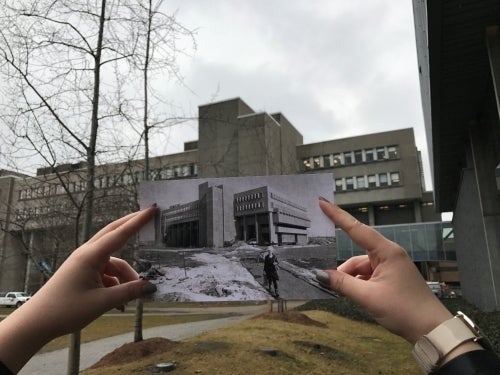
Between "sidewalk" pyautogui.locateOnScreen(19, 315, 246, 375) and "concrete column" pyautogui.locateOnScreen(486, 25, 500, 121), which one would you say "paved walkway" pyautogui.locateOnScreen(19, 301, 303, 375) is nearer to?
"sidewalk" pyautogui.locateOnScreen(19, 315, 246, 375)

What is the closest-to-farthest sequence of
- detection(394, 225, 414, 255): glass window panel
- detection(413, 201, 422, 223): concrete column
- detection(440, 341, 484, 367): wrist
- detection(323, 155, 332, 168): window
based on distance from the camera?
detection(440, 341, 484, 367): wrist
detection(394, 225, 414, 255): glass window panel
detection(413, 201, 422, 223): concrete column
detection(323, 155, 332, 168): window

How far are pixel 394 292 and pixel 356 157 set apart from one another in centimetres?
6271

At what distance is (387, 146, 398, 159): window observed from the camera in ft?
199

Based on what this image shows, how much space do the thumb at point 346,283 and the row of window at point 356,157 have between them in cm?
5863

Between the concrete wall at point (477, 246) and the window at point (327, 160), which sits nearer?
the concrete wall at point (477, 246)

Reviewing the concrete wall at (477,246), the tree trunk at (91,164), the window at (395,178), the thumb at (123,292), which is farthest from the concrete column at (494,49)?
the window at (395,178)

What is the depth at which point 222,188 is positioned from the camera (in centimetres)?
304

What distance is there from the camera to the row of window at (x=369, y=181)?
60.3m

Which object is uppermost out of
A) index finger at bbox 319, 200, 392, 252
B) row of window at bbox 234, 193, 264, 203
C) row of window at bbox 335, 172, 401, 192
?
row of window at bbox 335, 172, 401, 192

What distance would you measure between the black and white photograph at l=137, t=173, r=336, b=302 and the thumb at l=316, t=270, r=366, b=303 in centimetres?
85

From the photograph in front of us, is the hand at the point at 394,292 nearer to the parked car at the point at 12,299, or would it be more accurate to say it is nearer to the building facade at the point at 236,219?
the building facade at the point at 236,219

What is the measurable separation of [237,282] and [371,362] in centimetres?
941

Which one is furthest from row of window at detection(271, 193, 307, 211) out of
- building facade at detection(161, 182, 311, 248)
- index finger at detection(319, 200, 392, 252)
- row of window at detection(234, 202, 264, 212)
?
index finger at detection(319, 200, 392, 252)

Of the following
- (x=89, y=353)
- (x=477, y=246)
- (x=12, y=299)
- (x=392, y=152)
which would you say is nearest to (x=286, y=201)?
(x=89, y=353)
